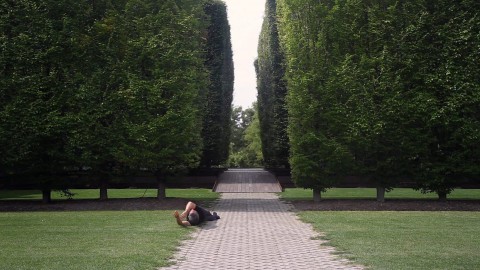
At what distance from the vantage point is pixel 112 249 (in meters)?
10.0

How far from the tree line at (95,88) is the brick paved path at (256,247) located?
18.4ft

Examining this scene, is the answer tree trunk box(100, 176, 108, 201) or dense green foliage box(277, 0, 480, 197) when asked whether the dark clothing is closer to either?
dense green foliage box(277, 0, 480, 197)

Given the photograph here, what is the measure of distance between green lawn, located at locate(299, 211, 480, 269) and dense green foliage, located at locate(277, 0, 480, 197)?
10.7ft

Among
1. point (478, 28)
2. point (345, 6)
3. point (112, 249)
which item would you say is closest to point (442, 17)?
point (478, 28)

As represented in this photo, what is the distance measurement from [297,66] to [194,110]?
15.8ft

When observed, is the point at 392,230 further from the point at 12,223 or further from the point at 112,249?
the point at 12,223

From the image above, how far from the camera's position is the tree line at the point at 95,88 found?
19.7m

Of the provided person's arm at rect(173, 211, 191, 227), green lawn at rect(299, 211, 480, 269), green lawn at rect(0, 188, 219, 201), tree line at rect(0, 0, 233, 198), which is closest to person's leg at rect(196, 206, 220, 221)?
person's arm at rect(173, 211, 191, 227)

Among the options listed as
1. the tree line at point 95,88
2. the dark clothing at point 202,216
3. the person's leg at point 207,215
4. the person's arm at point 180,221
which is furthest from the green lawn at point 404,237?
the tree line at point 95,88

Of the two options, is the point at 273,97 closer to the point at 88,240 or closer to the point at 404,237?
the point at 404,237

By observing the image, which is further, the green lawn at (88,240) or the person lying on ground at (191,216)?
the person lying on ground at (191,216)

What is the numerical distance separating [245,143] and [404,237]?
6302 centimetres

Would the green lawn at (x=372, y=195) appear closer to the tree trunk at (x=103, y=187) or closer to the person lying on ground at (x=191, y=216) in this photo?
the tree trunk at (x=103, y=187)

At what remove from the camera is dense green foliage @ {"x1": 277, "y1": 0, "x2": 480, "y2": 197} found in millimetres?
19484
